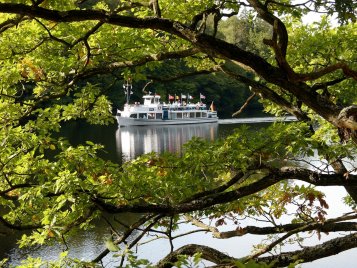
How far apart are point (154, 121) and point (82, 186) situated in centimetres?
5908

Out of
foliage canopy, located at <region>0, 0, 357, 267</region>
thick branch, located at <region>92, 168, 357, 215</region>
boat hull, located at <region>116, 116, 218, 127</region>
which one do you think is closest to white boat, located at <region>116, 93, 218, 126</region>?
boat hull, located at <region>116, 116, 218, 127</region>

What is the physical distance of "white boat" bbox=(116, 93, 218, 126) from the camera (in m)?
62.5

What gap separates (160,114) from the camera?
6519 cm

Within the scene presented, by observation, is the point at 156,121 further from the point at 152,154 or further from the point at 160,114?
the point at 152,154

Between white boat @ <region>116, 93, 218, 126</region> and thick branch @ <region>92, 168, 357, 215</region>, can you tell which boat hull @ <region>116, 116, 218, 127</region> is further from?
thick branch @ <region>92, 168, 357, 215</region>

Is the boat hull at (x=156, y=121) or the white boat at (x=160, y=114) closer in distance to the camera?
the boat hull at (x=156, y=121)

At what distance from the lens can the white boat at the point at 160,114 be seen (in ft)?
205

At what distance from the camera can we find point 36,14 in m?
3.81

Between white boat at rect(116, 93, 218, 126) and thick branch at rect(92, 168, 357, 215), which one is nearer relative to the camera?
thick branch at rect(92, 168, 357, 215)

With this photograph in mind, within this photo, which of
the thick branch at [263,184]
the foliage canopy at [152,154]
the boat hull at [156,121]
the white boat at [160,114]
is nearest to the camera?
the foliage canopy at [152,154]

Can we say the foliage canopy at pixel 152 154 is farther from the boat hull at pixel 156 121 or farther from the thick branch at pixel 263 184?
the boat hull at pixel 156 121

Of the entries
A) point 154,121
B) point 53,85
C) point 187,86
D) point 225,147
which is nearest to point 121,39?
point 53,85

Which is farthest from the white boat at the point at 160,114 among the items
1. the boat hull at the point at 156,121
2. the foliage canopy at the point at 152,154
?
the foliage canopy at the point at 152,154

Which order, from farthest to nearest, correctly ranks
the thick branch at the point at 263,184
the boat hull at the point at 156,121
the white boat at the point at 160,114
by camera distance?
the white boat at the point at 160,114 → the boat hull at the point at 156,121 → the thick branch at the point at 263,184
